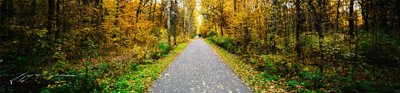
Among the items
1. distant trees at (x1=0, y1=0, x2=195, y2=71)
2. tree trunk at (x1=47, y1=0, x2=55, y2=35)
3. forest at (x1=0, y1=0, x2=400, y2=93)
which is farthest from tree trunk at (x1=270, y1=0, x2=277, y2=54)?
tree trunk at (x1=47, y1=0, x2=55, y2=35)

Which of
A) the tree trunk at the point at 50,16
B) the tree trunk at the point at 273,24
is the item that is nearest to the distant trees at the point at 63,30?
the tree trunk at the point at 50,16

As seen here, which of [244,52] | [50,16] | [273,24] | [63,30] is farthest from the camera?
[244,52]

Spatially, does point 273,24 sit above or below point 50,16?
below

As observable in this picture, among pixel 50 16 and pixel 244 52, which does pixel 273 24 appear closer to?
pixel 244 52

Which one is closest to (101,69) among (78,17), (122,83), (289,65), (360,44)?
(122,83)

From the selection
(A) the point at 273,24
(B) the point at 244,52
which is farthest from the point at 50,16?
(B) the point at 244,52

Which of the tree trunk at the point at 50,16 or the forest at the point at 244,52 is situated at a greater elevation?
the tree trunk at the point at 50,16

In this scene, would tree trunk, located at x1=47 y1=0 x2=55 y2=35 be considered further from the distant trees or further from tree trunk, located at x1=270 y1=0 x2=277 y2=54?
tree trunk, located at x1=270 y1=0 x2=277 y2=54

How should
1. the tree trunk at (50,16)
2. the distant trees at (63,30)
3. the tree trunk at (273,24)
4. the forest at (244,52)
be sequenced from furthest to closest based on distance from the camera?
the tree trunk at (273,24) < the tree trunk at (50,16) < the distant trees at (63,30) < the forest at (244,52)

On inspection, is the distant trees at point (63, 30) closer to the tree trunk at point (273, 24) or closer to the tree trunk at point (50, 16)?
the tree trunk at point (50, 16)

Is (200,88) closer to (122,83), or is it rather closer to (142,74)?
(122,83)

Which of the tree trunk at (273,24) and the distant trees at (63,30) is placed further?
the tree trunk at (273,24)

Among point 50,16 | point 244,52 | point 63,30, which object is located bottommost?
point 244,52

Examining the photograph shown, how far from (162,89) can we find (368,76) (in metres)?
6.89
